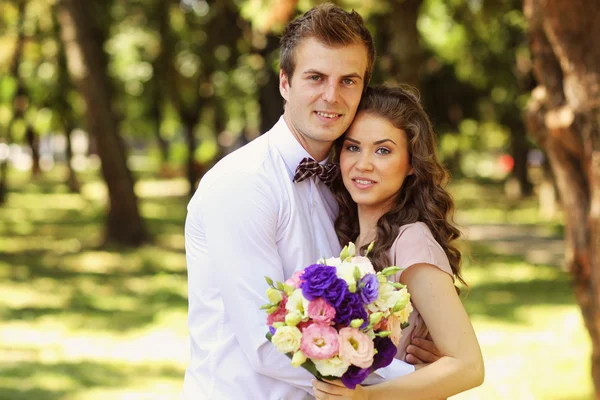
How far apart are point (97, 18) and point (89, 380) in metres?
15.9

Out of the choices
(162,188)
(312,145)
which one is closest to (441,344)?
(312,145)

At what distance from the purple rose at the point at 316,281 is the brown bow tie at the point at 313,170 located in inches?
27.0

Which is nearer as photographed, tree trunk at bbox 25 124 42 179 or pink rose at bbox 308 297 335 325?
pink rose at bbox 308 297 335 325

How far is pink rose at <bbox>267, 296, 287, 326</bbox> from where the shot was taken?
275 cm

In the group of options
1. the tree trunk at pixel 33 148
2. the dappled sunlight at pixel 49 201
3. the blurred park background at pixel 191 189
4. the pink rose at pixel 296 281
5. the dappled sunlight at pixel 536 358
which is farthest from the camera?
the tree trunk at pixel 33 148

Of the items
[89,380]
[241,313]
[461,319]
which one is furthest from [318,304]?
[89,380]

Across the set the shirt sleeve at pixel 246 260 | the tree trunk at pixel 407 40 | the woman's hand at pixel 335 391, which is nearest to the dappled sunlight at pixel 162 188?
the tree trunk at pixel 407 40

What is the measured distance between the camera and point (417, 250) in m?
3.23

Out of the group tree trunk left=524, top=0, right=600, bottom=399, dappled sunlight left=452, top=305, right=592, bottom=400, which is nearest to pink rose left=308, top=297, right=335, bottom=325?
tree trunk left=524, top=0, right=600, bottom=399

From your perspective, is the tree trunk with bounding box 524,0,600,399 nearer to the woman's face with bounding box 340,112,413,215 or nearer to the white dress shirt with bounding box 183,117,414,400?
the woman's face with bounding box 340,112,413,215

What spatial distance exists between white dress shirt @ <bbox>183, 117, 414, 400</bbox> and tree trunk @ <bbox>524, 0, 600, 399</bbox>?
113 inches

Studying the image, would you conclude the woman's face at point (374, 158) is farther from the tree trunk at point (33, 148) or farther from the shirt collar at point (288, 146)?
the tree trunk at point (33, 148)

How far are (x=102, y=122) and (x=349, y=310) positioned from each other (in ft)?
57.0

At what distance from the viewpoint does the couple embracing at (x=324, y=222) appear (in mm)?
3025
